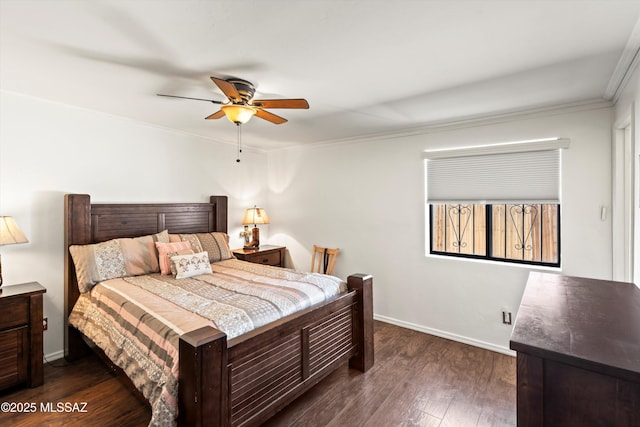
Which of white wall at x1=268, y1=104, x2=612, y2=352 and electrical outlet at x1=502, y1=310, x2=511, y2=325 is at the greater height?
white wall at x1=268, y1=104, x2=612, y2=352

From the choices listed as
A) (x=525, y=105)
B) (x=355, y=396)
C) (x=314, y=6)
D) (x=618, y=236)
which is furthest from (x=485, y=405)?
(x=314, y=6)

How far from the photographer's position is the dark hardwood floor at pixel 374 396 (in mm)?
2055

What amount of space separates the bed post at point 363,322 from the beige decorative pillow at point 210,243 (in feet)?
5.58

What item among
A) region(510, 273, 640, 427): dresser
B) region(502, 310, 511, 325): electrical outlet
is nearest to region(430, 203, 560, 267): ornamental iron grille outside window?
region(502, 310, 511, 325): electrical outlet

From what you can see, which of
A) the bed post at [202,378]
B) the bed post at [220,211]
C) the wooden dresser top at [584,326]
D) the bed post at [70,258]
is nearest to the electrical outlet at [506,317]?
the wooden dresser top at [584,326]

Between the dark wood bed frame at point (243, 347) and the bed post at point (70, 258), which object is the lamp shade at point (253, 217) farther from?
the bed post at point (70, 258)

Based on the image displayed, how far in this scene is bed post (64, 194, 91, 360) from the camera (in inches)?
111

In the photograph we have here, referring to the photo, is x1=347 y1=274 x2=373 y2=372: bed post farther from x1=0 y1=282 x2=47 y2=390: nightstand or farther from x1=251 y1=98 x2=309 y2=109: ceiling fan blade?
x1=0 y1=282 x2=47 y2=390: nightstand

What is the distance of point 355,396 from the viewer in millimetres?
2309

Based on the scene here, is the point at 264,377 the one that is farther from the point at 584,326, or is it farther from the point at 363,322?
the point at 584,326

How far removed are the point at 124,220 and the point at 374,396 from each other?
2951 millimetres

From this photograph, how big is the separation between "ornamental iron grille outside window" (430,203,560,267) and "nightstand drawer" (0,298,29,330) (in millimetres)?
3827

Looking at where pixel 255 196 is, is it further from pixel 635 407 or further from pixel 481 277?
pixel 635 407

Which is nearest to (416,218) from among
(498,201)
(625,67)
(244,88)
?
(498,201)
